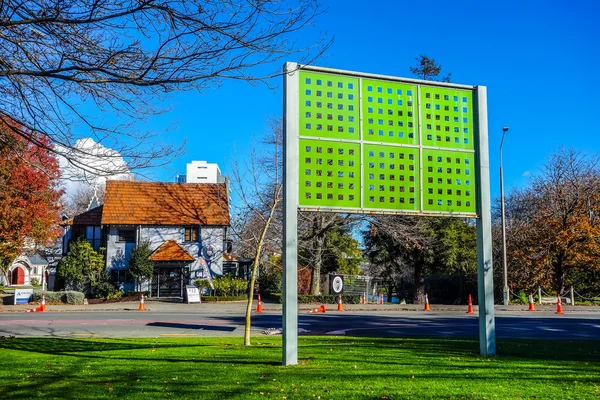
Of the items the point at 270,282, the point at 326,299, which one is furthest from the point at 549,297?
the point at 270,282

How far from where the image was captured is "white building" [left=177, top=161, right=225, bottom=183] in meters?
69.2

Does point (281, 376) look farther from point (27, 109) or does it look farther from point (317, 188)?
point (27, 109)

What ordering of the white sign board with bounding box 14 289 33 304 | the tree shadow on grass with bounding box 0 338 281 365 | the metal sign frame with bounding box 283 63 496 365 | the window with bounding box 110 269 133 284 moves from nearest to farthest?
the metal sign frame with bounding box 283 63 496 365 → the tree shadow on grass with bounding box 0 338 281 365 → the white sign board with bounding box 14 289 33 304 → the window with bounding box 110 269 133 284

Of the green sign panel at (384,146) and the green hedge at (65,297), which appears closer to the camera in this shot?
the green sign panel at (384,146)

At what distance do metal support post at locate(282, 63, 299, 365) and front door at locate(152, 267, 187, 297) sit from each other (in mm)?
29075

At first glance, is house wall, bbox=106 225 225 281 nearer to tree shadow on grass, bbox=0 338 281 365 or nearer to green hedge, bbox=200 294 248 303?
green hedge, bbox=200 294 248 303

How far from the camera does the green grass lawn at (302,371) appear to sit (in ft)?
22.5

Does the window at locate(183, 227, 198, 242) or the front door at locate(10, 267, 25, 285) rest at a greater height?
the window at locate(183, 227, 198, 242)

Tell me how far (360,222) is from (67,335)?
21.4m

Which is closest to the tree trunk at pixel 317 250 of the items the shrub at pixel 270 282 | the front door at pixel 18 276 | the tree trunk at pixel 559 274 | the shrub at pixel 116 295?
the shrub at pixel 270 282

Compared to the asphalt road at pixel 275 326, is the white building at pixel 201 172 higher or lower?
higher

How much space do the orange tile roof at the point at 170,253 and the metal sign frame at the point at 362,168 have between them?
1086 inches

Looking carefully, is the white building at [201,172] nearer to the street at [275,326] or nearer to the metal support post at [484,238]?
the street at [275,326]

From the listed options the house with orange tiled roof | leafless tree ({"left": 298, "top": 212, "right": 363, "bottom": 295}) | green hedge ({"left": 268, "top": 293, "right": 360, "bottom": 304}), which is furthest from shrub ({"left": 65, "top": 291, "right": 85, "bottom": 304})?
leafless tree ({"left": 298, "top": 212, "right": 363, "bottom": 295})
